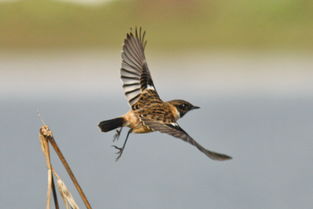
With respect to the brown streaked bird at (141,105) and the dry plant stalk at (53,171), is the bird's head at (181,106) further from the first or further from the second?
the dry plant stalk at (53,171)

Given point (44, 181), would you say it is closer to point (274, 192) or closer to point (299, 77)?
point (274, 192)

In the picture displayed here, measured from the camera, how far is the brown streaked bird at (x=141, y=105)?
3.24 m

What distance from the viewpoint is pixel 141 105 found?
355 centimetres

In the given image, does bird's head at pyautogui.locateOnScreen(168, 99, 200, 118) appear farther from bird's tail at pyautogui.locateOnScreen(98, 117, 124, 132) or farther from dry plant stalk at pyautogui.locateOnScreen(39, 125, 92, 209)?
dry plant stalk at pyautogui.locateOnScreen(39, 125, 92, 209)

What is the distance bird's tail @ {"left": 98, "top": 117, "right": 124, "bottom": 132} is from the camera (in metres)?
3.29

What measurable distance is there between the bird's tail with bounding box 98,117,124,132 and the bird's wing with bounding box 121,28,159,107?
0.85 feet

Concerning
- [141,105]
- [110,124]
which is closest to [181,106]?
→ [141,105]

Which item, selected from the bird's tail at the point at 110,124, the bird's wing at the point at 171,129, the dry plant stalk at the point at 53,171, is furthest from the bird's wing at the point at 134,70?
the dry plant stalk at the point at 53,171

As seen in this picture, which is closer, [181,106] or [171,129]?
[171,129]

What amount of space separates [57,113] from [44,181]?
2195 millimetres

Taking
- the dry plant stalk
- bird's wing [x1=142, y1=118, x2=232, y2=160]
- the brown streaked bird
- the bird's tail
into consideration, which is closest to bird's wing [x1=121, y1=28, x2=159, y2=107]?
the brown streaked bird

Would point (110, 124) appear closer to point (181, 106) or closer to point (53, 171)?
point (181, 106)

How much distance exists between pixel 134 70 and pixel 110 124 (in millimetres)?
519

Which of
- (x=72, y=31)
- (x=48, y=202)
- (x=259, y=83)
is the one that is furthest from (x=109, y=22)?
(x=48, y=202)
